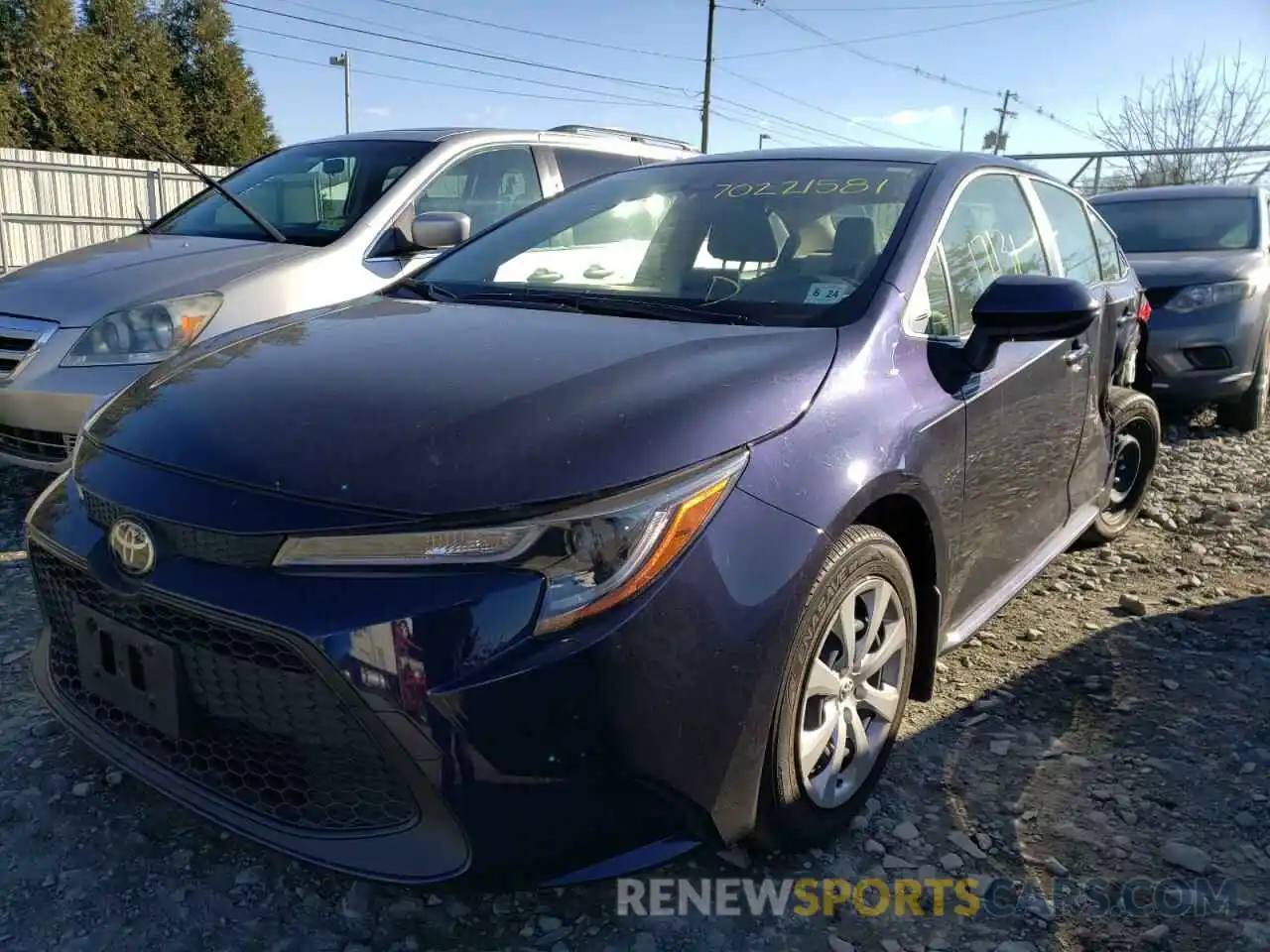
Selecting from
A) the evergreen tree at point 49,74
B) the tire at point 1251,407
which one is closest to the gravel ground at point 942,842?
the tire at point 1251,407

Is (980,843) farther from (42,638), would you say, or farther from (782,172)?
(42,638)

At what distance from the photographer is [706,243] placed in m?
2.93

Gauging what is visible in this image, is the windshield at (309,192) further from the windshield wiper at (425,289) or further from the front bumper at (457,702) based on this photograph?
the front bumper at (457,702)

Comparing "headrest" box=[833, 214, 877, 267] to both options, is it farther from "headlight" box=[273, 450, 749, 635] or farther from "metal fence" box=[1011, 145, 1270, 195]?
"metal fence" box=[1011, 145, 1270, 195]

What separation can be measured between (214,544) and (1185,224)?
25.0 feet

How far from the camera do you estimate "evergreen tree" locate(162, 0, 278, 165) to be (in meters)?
24.1

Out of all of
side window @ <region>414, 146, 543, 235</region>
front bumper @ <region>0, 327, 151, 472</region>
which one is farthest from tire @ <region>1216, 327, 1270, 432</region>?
front bumper @ <region>0, 327, 151, 472</region>

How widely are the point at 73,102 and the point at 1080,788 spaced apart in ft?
76.0

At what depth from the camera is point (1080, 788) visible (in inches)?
99.0

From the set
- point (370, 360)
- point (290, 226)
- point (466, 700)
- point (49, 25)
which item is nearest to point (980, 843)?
point (466, 700)

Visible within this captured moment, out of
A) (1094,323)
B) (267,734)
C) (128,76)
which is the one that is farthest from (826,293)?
(128,76)

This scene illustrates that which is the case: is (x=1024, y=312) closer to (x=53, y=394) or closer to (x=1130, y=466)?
(x=1130, y=466)

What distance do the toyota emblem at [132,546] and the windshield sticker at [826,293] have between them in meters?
1.56

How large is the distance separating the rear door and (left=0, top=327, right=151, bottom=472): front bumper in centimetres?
337
